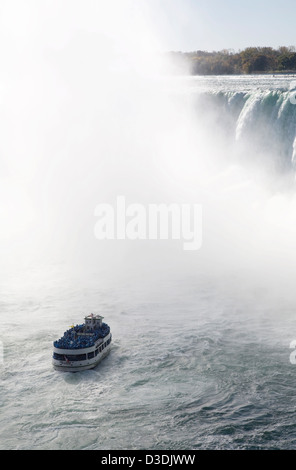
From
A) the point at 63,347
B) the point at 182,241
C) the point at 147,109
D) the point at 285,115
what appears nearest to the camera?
the point at 63,347

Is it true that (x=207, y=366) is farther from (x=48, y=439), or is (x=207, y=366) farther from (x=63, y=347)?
(x=48, y=439)

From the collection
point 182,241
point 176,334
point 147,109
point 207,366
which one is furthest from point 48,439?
point 147,109

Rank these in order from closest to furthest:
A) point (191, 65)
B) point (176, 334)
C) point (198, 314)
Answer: point (176, 334), point (198, 314), point (191, 65)

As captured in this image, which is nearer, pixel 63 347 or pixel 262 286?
pixel 63 347

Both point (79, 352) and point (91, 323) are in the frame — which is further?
point (91, 323)

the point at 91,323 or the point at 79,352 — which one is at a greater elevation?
the point at 91,323

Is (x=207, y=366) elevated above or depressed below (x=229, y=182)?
below

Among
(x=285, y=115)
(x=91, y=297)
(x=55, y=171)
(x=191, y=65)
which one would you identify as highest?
(x=191, y=65)

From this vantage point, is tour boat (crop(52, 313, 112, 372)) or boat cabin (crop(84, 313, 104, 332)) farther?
boat cabin (crop(84, 313, 104, 332))

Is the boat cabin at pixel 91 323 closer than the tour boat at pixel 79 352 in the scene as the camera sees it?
No

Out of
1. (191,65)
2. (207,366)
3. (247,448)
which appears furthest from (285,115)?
(191,65)
